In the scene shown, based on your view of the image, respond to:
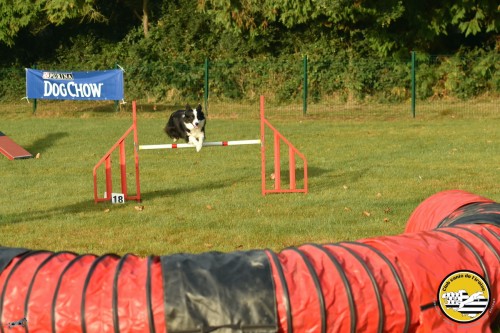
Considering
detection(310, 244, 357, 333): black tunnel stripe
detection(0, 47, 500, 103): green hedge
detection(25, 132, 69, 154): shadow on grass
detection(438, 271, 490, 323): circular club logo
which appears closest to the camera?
detection(310, 244, 357, 333): black tunnel stripe

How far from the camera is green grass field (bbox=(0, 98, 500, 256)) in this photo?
8.48 meters

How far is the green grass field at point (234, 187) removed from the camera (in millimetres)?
8477

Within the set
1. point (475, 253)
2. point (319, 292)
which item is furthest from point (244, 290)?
point (475, 253)

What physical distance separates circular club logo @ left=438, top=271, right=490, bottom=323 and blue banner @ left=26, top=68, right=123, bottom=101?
17190mm

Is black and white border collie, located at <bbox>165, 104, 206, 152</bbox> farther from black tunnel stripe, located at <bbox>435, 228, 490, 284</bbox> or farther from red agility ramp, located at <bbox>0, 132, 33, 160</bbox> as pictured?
black tunnel stripe, located at <bbox>435, 228, 490, 284</bbox>

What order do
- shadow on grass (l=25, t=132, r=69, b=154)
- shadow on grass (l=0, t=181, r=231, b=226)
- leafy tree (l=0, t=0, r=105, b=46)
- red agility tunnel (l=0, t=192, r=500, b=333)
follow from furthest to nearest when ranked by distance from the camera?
leafy tree (l=0, t=0, r=105, b=46), shadow on grass (l=25, t=132, r=69, b=154), shadow on grass (l=0, t=181, r=231, b=226), red agility tunnel (l=0, t=192, r=500, b=333)

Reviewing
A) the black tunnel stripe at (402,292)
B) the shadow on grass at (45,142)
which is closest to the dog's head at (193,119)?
the shadow on grass at (45,142)

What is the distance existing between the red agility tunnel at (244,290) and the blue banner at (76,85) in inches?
663

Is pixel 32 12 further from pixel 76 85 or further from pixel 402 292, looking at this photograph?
pixel 402 292

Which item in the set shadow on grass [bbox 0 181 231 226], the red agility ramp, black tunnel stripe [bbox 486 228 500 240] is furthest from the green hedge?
black tunnel stripe [bbox 486 228 500 240]

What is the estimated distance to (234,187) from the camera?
37.8ft

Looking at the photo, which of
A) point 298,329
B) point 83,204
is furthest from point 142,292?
point 83,204

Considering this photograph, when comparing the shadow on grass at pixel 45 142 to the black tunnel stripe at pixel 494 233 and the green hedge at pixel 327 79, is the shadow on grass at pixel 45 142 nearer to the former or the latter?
the green hedge at pixel 327 79

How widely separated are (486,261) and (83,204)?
606cm
